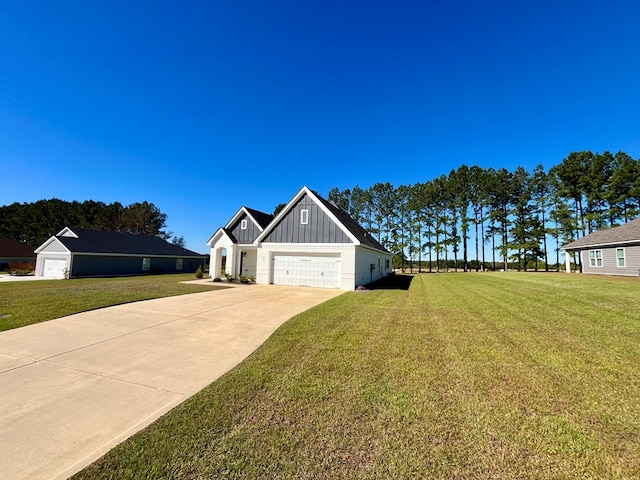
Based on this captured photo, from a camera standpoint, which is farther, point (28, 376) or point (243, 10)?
point (243, 10)

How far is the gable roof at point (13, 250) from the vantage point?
33.4m

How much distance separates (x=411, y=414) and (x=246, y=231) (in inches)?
816

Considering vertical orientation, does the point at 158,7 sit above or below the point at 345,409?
above

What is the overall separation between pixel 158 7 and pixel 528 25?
1503 cm

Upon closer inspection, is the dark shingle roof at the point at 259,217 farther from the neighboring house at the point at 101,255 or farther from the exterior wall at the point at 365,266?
the neighboring house at the point at 101,255

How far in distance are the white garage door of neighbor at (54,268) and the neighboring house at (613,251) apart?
46.2 m

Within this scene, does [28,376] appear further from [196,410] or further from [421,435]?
[421,435]

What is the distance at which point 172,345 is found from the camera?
6.02 meters

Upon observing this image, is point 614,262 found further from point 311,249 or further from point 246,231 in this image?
point 246,231

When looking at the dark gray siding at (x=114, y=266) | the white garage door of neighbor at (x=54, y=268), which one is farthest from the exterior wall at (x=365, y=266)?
the white garage door of neighbor at (x=54, y=268)

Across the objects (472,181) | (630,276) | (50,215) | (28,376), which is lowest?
(28,376)

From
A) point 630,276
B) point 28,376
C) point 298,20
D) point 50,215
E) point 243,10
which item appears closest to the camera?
point 28,376

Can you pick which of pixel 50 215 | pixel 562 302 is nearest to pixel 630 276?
pixel 562 302

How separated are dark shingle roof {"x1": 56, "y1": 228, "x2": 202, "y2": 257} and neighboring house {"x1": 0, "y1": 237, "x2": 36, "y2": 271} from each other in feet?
37.5
